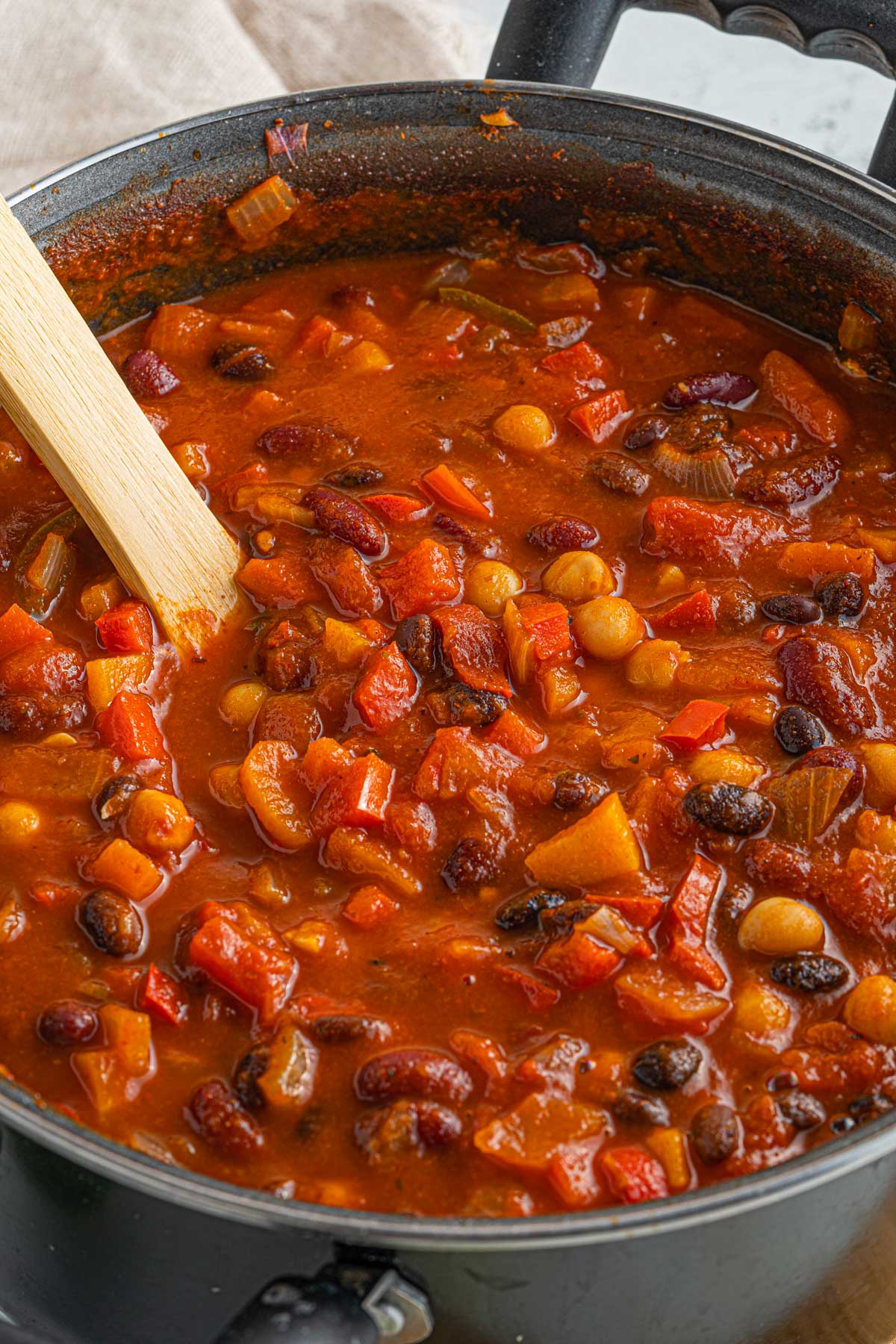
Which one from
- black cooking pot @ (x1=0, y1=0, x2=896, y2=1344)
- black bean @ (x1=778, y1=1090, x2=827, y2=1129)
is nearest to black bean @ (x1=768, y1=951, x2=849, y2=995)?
black bean @ (x1=778, y1=1090, x2=827, y2=1129)

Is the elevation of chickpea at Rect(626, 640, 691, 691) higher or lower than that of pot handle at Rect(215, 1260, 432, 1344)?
lower

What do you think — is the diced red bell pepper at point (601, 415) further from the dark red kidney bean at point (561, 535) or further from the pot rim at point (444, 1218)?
the pot rim at point (444, 1218)

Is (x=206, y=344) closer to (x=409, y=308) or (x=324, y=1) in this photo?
(x=409, y=308)

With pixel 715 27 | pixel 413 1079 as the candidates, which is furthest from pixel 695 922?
pixel 715 27

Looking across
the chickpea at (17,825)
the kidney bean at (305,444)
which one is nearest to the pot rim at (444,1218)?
the chickpea at (17,825)

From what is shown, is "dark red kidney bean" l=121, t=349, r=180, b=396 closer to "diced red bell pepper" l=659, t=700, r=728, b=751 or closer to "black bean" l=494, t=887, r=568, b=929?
"diced red bell pepper" l=659, t=700, r=728, b=751

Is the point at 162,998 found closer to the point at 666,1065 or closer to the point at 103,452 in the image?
the point at 666,1065

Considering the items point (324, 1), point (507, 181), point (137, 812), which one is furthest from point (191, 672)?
point (324, 1)
